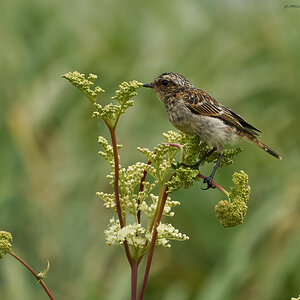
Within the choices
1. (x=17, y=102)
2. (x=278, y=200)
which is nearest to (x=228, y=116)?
(x=278, y=200)

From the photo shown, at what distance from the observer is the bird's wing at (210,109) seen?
11.8 ft

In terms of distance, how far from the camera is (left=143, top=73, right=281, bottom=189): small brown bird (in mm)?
3365

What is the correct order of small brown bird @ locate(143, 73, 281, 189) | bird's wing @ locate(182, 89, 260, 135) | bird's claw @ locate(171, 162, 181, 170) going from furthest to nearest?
bird's wing @ locate(182, 89, 260, 135) < small brown bird @ locate(143, 73, 281, 189) < bird's claw @ locate(171, 162, 181, 170)

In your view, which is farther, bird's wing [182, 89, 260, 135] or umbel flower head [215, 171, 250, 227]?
bird's wing [182, 89, 260, 135]

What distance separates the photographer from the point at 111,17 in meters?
10.2

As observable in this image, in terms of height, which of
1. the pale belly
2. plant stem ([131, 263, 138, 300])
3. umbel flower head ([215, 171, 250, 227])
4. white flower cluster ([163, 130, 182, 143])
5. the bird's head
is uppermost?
the bird's head

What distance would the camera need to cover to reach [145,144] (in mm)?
6668

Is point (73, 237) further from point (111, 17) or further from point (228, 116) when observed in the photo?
point (111, 17)

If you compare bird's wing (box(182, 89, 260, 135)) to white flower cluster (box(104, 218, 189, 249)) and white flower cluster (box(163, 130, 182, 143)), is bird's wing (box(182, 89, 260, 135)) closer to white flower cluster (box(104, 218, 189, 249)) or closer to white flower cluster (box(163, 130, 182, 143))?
white flower cluster (box(163, 130, 182, 143))

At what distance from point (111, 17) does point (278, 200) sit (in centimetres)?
536

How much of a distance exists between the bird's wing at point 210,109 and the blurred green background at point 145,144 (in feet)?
5.71

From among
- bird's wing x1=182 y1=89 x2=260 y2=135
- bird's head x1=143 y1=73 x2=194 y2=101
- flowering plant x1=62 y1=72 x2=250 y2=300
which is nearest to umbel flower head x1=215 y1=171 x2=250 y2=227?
flowering plant x1=62 y1=72 x2=250 y2=300

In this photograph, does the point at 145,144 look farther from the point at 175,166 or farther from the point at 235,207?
the point at 235,207

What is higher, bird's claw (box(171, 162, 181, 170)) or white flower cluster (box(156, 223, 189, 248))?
bird's claw (box(171, 162, 181, 170))
